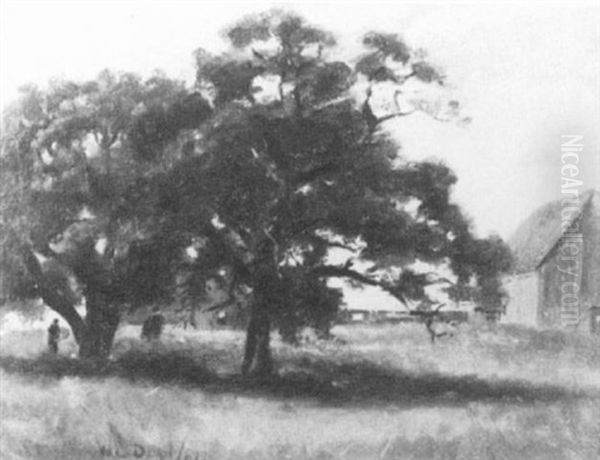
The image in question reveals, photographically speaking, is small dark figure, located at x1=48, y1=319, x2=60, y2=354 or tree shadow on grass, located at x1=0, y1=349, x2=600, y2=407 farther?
small dark figure, located at x1=48, y1=319, x2=60, y2=354

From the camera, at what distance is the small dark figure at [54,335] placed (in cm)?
229

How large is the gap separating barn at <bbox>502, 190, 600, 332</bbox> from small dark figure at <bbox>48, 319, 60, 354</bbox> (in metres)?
0.86

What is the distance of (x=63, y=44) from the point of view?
91.4 inches

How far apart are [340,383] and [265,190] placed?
1.28 ft

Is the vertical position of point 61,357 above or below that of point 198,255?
below

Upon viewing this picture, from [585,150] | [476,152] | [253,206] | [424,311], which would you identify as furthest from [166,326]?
[585,150]

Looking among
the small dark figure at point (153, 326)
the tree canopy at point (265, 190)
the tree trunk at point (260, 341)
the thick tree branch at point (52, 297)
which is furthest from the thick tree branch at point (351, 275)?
the thick tree branch at point (52, 297)

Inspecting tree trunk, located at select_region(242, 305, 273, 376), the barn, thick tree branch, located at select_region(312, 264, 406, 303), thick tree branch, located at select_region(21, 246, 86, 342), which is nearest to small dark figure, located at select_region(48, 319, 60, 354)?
thick tree branch, located at select_region(21, 246, 86, 342)

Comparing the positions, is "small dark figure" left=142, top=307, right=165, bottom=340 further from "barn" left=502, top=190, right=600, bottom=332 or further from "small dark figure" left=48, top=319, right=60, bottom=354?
"barn" left=502, top=190, right=600, bottom=332

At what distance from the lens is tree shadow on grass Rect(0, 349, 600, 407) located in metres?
2.17

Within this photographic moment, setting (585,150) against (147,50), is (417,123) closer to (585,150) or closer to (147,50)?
(585,150)

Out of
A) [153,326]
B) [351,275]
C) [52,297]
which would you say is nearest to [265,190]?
[351,275]

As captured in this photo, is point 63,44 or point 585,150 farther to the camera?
point 63,44

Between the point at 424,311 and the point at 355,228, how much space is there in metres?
0.20
